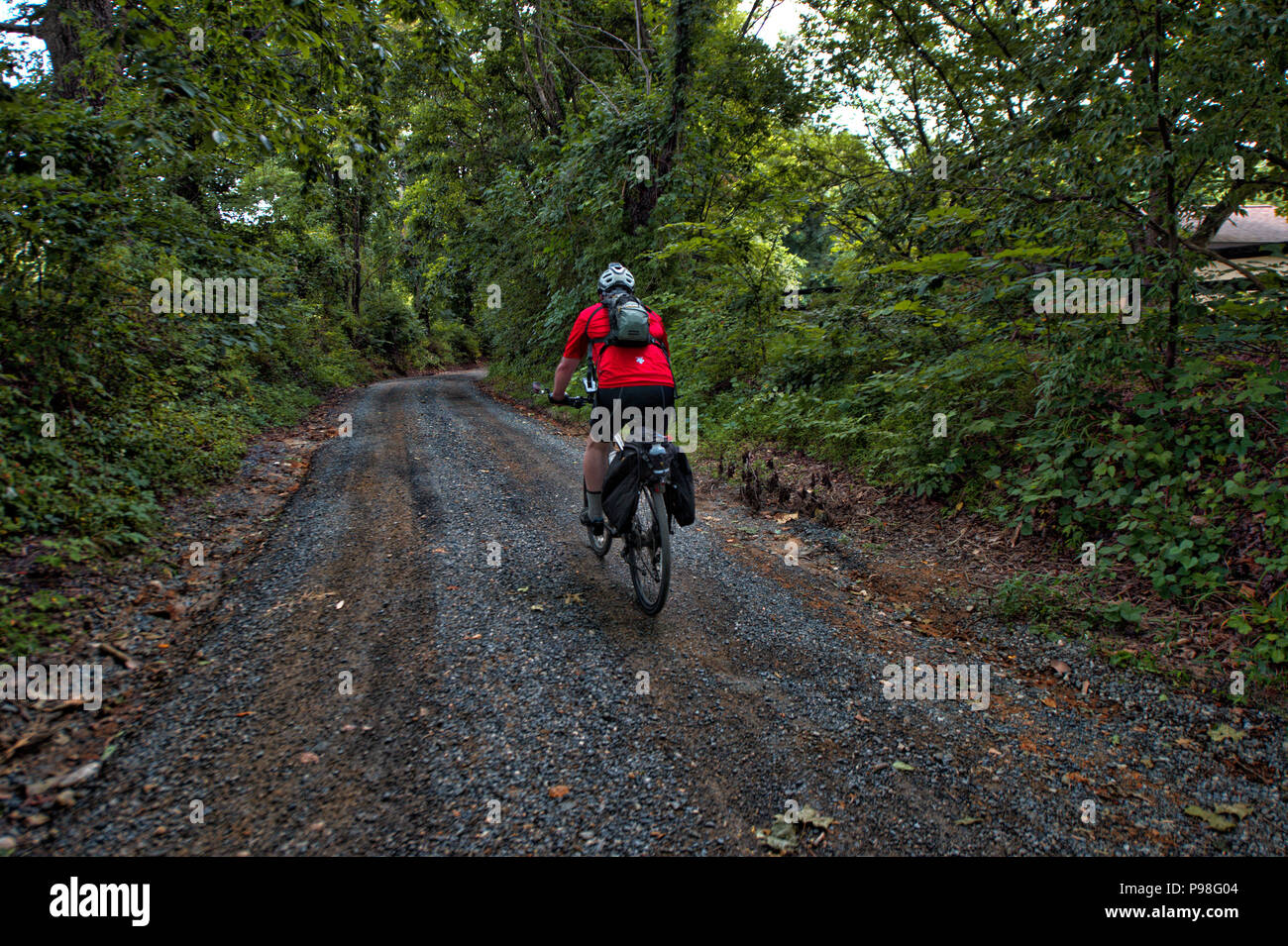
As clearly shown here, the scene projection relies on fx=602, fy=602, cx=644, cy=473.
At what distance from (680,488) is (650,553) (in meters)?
0.50

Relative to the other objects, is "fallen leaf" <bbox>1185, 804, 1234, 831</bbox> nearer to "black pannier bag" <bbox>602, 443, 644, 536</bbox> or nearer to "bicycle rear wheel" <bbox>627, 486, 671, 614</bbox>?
"bicycle rear wheel" <bbox>627, 486, 671, 614</bbox>

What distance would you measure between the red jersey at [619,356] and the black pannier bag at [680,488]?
0.57m

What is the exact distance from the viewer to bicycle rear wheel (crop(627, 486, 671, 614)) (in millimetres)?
3881

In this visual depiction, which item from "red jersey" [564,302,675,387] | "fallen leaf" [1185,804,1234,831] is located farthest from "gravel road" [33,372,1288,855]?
"red jersey" [564,302,675,387]

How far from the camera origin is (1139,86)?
417 cm

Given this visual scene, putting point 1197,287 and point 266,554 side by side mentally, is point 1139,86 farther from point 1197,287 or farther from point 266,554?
point 266,554

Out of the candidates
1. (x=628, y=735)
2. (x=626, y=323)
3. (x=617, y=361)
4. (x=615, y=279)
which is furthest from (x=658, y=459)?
(x=628, y=735)

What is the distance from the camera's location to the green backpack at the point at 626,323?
13.4 feet

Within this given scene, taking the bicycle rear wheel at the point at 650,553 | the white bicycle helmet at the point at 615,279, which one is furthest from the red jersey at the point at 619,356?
the bicycle rear wheel at the point at 650,553

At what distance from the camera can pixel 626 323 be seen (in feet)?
13.4

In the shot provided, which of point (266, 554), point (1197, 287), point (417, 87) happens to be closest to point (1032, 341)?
point (1197, 287)

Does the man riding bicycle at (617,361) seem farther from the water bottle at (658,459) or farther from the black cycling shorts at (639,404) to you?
the water bottle at (658,459)

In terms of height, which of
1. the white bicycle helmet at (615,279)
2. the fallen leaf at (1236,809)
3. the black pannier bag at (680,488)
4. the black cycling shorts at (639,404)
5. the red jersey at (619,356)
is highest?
the white bicycle helmet at (615,279)

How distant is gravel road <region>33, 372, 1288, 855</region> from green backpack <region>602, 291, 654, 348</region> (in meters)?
1.84
